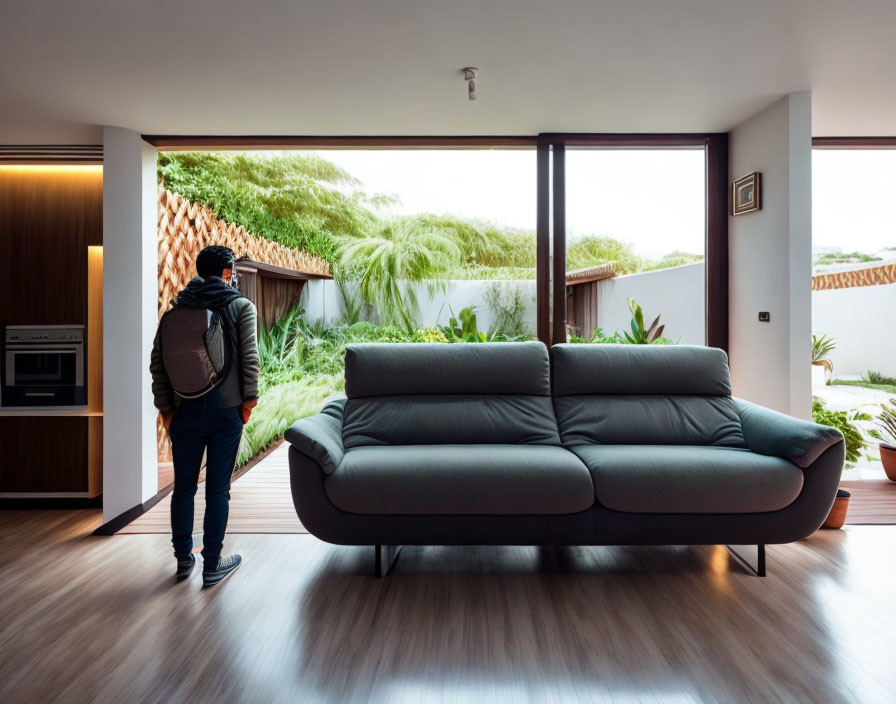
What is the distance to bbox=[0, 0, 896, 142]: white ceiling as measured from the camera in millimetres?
2430

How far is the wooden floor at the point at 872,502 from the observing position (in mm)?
3375

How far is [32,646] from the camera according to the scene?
209cm

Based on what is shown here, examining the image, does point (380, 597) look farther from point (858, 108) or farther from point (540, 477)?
point (858, 108)

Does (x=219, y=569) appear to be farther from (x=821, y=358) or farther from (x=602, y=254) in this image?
(x=821, y=358)

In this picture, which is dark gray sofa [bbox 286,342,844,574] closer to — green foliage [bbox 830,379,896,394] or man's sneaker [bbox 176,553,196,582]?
man's sneaker [bbox 176,553,196,582]

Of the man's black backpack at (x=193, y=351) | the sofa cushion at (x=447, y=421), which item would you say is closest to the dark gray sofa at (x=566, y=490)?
the sofa cushion at (x=447, y=421)

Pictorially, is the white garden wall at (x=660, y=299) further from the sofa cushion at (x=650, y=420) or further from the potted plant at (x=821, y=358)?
the potted plant at (x=821, y=358)

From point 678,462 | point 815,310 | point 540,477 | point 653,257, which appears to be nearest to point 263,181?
point 653,257

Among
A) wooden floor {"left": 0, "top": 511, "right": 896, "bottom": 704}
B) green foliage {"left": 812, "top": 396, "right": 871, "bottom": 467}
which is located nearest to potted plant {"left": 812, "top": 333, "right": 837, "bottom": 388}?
green foliage {"left": 812, "top": 396, "right": 871, "bottom": 467}

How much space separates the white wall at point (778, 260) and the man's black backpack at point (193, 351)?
3071 millimetres

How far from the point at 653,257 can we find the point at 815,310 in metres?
2.95

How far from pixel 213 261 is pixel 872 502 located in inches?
159

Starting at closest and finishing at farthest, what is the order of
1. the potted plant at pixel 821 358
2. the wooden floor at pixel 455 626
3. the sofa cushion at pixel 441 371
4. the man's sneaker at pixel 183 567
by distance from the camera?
the wooden floor at pixel 455 626 < the man's sneaker at pixel 183 567 < the sofa cushion at pixel 441 371 < the potted plant at pixel 821 358

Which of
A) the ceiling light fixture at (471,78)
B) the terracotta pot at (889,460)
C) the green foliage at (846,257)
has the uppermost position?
the ceiling light fixture at (471,78)
